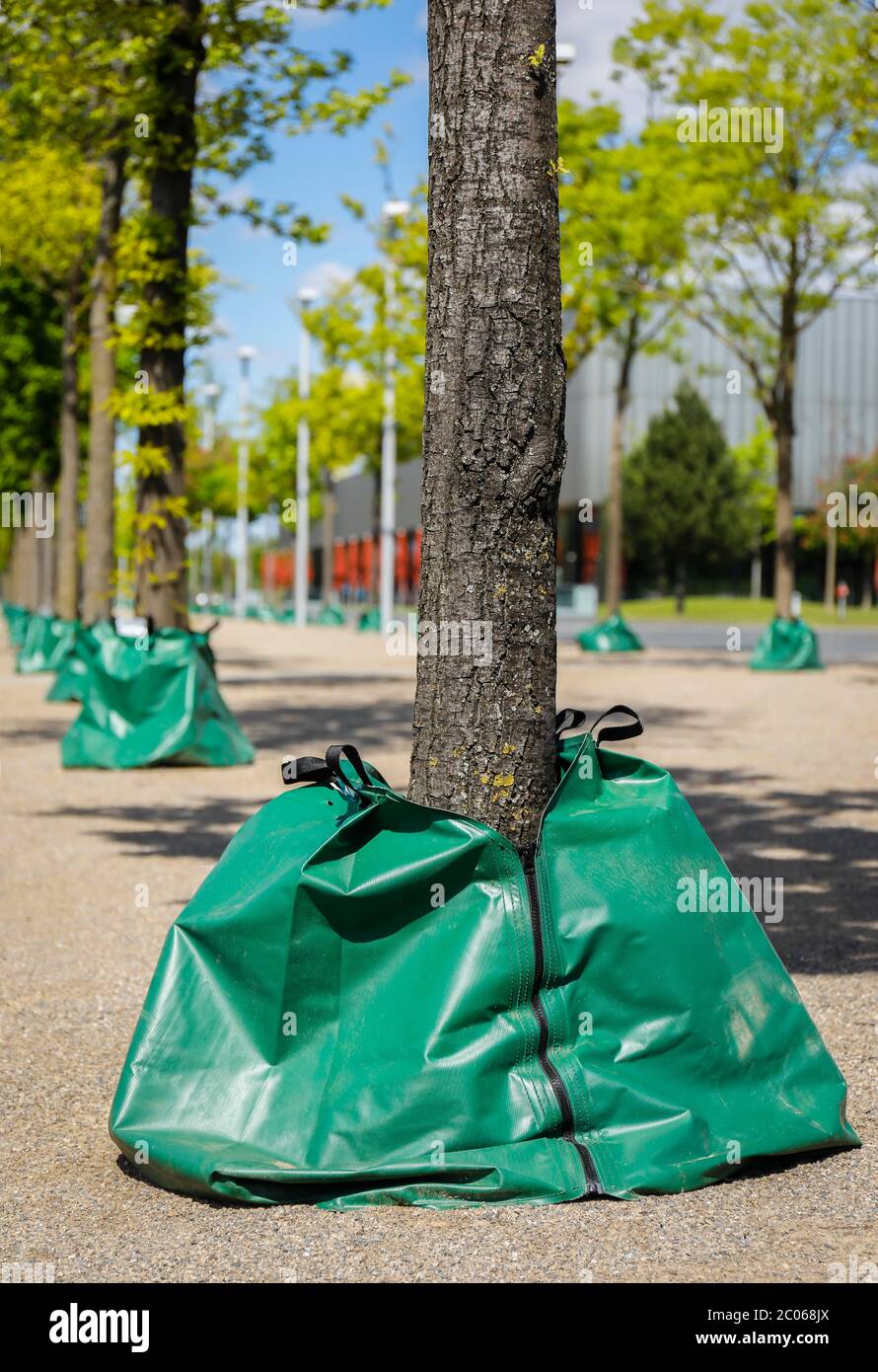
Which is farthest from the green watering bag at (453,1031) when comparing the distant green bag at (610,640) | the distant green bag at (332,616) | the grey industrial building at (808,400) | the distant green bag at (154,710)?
the grey industrial building at (808,400)

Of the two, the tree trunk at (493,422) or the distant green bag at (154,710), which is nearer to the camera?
the tree trunk at (493,422)

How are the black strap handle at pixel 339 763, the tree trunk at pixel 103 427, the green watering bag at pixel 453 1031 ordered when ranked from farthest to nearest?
the tree trunk at pixel 103 427
the black strap handle at pixel 339 763
the green watering bag at pixel 453 1031

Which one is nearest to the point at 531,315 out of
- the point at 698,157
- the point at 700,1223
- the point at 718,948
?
the point at 718,948

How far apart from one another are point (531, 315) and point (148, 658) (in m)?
8.13

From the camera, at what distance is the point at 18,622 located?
29.0 metres

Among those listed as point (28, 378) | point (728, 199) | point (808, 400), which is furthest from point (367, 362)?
point (808, 400)

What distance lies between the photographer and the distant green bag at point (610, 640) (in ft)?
93.6

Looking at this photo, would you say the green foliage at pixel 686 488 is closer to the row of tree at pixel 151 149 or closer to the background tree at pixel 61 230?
the background tree at pixel 61 230

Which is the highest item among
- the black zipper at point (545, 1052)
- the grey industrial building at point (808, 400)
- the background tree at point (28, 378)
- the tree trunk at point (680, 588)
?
the grey industrial building at point (808, 400)

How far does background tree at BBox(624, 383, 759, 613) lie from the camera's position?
63344 mm

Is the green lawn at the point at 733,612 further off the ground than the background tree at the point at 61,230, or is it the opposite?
the background tree at the point at 61,230

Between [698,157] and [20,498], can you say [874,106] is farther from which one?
[20,498]

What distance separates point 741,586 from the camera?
68062mm

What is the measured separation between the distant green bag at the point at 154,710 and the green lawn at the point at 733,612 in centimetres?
3863
